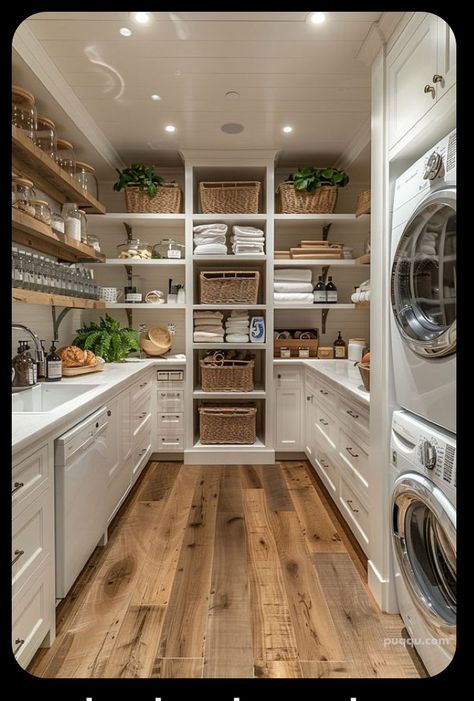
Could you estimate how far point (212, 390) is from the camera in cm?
352

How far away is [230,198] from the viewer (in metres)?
3.47

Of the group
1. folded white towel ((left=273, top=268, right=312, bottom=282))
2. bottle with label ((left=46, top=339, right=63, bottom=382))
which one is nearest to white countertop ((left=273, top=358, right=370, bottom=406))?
folded white towel ((left=273, top=268, right=312, bottom=282))

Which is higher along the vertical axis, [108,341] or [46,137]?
[46,137]

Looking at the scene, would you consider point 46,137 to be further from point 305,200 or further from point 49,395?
point 305,200

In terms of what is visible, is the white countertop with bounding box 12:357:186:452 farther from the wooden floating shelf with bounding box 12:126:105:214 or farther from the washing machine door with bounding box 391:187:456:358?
the washing machine door with bounding box 391:187:456:358

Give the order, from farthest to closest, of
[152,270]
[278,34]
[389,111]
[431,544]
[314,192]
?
[152,270] < [314,192] < [278,34] < [389,111] < [431,544]

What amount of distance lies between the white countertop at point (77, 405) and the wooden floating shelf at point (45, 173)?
1144 millimetres

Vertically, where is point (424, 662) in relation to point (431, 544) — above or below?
below

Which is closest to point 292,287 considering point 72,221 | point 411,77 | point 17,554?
point 72,221

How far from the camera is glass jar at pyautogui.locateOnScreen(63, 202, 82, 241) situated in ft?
8.86

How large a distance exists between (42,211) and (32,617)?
1832 mm

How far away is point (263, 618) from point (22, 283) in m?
1.82

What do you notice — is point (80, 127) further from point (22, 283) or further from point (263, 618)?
point (263, 618)
